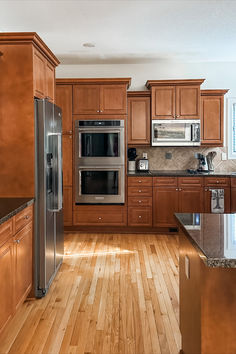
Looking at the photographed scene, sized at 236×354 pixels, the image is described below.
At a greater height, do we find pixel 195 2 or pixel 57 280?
pixel 195 2

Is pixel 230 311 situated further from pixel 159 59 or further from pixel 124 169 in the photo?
pixel 159 59

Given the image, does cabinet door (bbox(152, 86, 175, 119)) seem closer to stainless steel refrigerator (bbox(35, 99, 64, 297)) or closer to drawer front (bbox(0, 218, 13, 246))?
stainless steel refrigerator (bbox(35, 99, 64, 297))

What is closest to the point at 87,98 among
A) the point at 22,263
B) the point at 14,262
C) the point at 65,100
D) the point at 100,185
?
the point at 65,100

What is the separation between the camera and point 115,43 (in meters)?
4.91

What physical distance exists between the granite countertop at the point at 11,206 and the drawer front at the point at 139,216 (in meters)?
2.68

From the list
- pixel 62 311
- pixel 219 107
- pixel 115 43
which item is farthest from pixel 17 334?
pixel 219 107

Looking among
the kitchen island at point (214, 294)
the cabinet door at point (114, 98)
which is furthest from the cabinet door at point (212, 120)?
the kitchen island at point (214, 294)

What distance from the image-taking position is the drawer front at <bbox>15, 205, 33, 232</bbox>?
2709 mm

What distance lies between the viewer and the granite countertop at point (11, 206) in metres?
2.44

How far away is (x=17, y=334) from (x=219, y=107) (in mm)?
4581

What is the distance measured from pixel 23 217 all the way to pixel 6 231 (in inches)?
16.8

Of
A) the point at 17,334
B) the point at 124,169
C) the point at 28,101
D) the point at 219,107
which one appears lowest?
the point at 17,334

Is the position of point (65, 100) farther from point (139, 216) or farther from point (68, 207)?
point (139, 216)

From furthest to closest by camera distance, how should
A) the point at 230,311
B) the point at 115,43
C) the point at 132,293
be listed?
the point at 115,43 < the point at 132,293 < the point at 230,311
